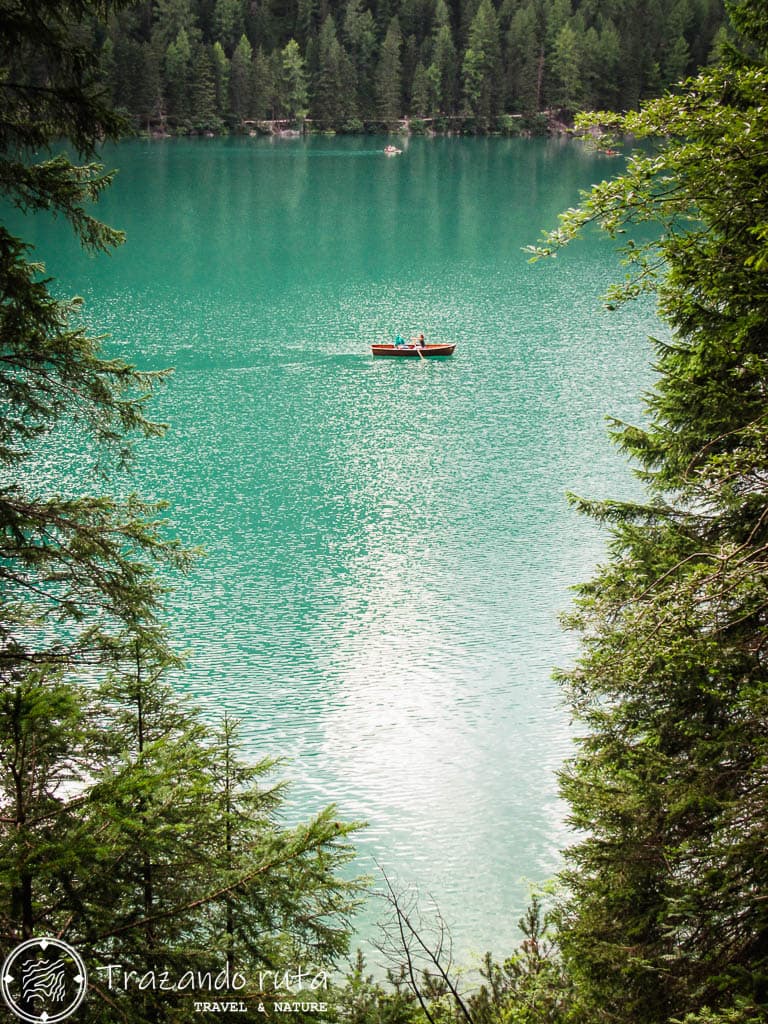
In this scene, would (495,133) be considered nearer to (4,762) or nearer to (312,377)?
(312,377)

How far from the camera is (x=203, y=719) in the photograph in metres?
14.8

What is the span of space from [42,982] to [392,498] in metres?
20.4

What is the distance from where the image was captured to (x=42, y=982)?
3498 mm

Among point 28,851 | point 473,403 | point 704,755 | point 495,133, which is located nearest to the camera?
point 28,851

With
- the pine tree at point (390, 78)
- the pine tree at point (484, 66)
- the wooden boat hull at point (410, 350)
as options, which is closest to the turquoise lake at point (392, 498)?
the wooden boat hull at point (410, 350)

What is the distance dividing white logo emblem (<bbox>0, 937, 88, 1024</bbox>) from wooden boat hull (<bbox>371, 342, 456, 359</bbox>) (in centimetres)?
3191

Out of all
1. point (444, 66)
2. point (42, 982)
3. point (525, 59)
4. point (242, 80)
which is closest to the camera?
point (42, 982)

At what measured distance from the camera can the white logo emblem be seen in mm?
3445

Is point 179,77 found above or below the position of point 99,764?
above

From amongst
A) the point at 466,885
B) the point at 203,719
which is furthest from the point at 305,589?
the point at 466,885

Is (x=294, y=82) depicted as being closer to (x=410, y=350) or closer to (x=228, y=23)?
(x=228, y=23)

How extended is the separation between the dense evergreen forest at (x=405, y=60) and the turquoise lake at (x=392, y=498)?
41.2 metres

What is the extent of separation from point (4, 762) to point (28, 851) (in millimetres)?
522

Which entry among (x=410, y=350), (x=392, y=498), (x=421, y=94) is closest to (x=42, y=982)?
(x=392, y=498)
